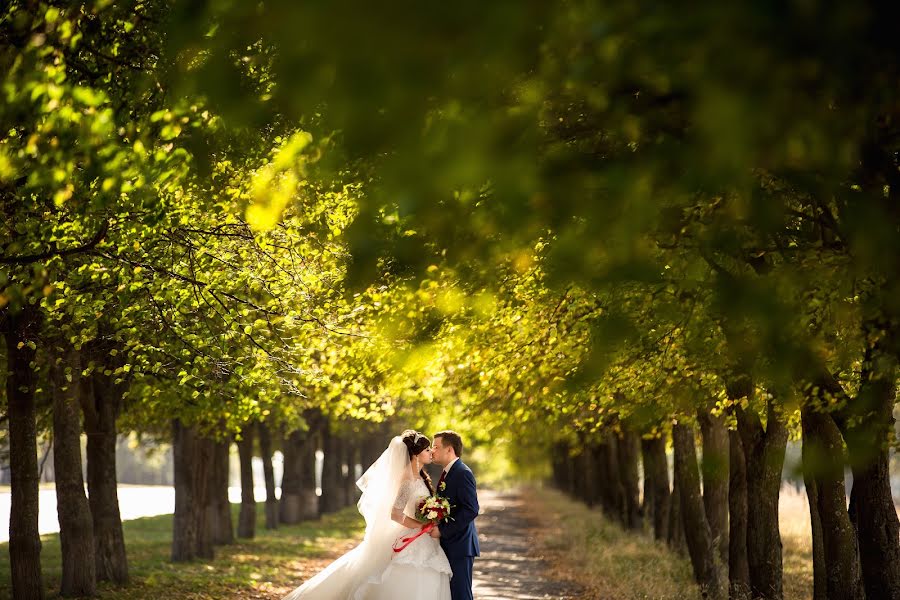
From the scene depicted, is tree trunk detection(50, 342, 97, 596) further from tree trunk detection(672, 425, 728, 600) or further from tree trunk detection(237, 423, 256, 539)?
tree trunk detection(237, 423, 256, 539)

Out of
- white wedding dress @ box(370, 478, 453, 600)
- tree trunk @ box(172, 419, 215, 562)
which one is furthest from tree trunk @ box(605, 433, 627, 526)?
white wedding dress @ box(370, 478, 453, 600)

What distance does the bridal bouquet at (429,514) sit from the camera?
1152 centimetres

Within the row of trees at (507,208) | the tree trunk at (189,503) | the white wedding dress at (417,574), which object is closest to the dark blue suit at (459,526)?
the white wedding dress at (417,574)

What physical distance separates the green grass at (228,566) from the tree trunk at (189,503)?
45cm

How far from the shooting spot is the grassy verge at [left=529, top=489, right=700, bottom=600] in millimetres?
17391

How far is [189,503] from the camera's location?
2275cm

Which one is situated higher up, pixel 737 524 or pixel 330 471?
pixel 737 524

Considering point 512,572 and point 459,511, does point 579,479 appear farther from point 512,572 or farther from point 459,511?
point 459,511

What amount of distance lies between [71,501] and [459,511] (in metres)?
7.49

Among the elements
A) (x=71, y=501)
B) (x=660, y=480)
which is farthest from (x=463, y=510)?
(x=660, y=480)

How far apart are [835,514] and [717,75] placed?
30.0ft

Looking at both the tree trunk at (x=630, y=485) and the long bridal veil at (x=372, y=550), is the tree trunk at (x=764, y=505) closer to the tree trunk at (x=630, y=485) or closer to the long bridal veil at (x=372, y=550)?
the long bridal veil at (x=372, y=550)

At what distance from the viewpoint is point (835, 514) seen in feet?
38.5

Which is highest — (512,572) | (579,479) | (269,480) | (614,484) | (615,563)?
(269,480)
